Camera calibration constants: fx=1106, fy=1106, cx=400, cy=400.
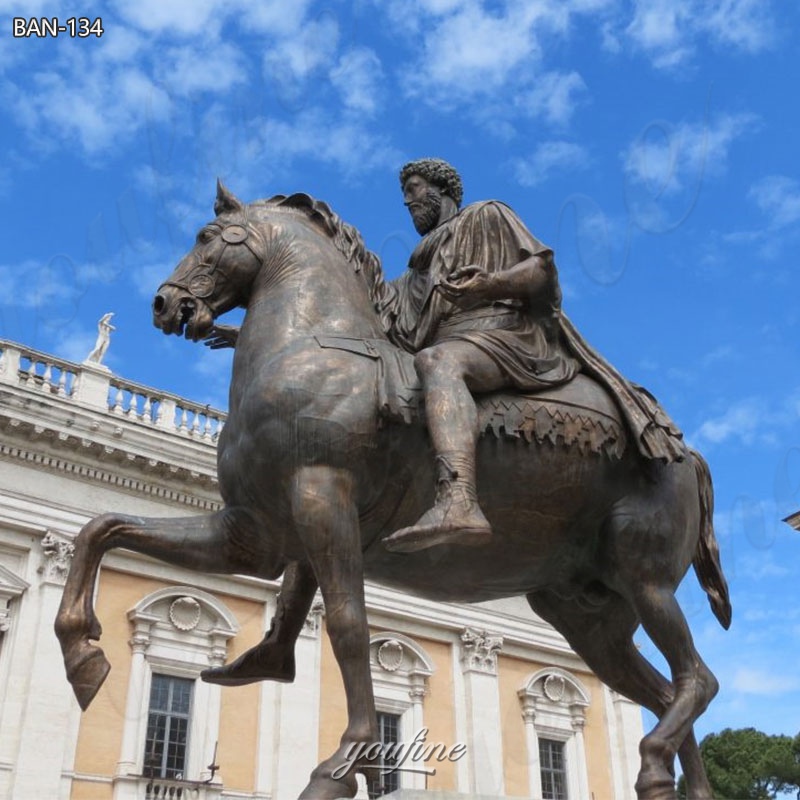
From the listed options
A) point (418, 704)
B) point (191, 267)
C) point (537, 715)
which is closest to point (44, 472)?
point (418, 704)

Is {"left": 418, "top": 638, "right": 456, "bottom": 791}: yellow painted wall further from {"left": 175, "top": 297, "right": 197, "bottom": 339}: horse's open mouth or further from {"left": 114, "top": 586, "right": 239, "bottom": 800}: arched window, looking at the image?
{"left": 175, "top": 297, "right": 197, "bottom": 339}: horse's open mouth

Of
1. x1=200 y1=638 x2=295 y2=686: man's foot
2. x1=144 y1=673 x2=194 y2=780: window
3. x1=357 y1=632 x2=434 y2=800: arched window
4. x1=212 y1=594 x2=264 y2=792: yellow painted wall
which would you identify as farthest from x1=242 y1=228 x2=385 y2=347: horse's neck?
x1=357 y1=632 x2=434 y2=800: arched window

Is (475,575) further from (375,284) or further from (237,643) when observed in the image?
(237,643)

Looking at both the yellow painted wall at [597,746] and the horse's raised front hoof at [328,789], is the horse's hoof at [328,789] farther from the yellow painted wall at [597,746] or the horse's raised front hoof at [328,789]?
the yellow painted wall at [597,746]

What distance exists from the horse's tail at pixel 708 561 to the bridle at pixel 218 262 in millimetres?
1928

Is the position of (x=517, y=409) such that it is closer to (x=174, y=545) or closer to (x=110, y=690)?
(x=174, y=545)

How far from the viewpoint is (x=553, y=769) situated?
2464 centimetres

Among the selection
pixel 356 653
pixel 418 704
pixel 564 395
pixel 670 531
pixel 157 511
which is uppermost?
pixel 157 511

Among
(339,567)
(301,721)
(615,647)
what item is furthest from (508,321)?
(301,721)

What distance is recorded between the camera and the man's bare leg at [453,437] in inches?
135

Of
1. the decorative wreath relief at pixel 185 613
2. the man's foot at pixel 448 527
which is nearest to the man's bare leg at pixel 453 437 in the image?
the man's foot at pixel 448 527

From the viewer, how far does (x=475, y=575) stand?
4.10 metres

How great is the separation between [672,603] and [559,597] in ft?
1.66

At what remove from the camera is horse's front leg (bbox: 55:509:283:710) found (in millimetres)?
3832
